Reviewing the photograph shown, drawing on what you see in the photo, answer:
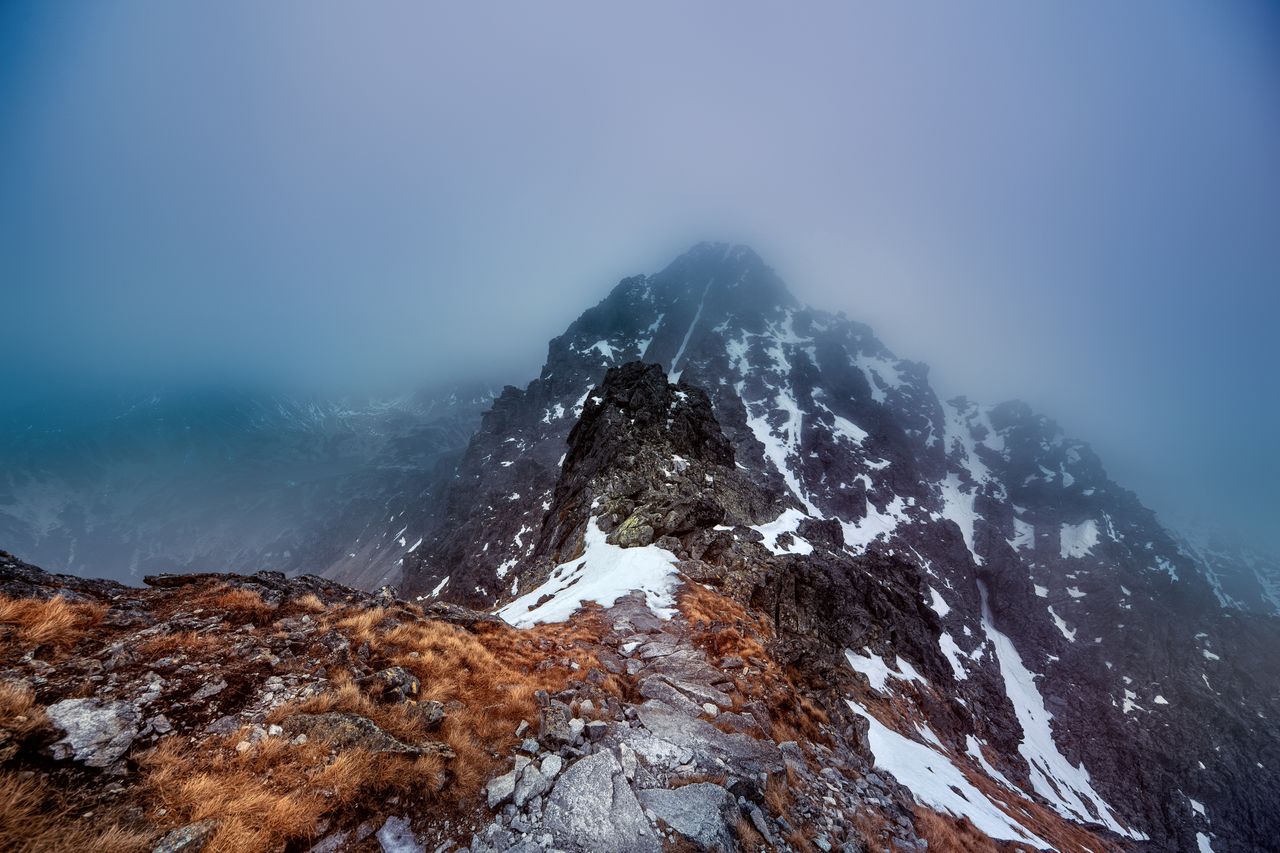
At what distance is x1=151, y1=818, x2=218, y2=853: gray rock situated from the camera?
4.08 m

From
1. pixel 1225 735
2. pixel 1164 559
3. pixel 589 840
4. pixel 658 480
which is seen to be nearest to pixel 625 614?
pixel 589 840

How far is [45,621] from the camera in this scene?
6.70 meters

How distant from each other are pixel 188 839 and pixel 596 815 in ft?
14.4

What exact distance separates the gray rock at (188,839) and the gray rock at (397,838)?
5.34 ft

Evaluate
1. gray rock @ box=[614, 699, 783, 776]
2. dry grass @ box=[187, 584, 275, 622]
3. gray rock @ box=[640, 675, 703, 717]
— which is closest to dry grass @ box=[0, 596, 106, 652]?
dry grass @ box=[187, 584, 275, 622]

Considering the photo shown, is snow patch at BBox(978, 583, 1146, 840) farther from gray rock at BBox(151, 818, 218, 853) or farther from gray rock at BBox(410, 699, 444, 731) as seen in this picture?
gray rock at BBox(151, 818, 218, 853)

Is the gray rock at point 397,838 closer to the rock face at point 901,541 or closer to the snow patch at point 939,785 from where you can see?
the rock face at point 901,541

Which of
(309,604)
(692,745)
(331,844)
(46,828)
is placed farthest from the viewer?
(309,604)

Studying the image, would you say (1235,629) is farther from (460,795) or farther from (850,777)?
(460,795)

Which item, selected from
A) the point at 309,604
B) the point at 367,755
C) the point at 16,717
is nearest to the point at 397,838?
the point at 367,755

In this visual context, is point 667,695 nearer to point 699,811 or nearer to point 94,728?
point 699,811

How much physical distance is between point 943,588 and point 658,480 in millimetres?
70925

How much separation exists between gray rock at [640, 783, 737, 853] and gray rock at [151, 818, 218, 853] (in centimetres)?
505

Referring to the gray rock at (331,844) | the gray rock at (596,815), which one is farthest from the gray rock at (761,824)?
the gray rock at (331,844)
